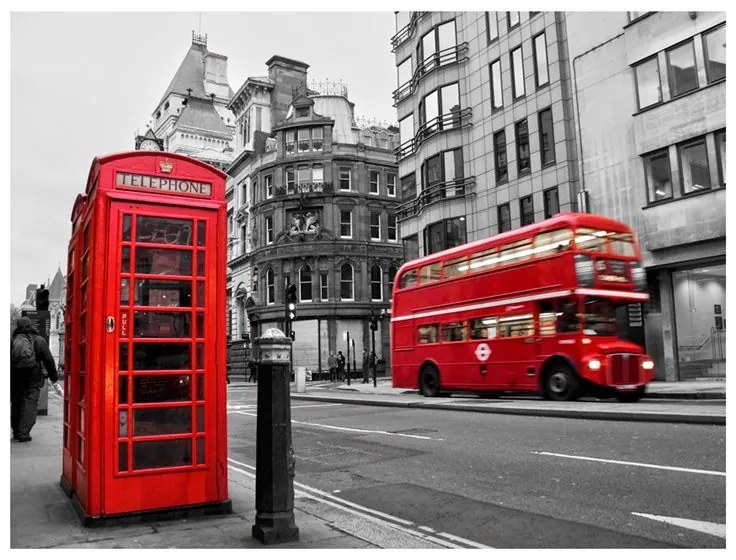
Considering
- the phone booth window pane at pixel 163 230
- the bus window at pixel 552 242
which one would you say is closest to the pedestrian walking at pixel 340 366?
the bus window at pixel 552 242

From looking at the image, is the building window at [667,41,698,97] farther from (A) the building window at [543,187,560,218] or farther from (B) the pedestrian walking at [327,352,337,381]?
(B) the pedestrian walking at [327,352,337,381]

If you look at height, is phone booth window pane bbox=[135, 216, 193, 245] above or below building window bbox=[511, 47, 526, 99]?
below

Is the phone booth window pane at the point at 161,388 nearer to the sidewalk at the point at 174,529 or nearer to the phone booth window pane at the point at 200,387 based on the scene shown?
the phone booth window pane at the point at 200,387

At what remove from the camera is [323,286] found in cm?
4294

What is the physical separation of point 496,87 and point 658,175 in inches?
362

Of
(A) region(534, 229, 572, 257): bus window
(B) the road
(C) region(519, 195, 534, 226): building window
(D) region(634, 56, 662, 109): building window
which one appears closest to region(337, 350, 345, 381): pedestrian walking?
(C) region(519, 195, 534, 226): building window

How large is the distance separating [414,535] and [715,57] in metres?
18.4

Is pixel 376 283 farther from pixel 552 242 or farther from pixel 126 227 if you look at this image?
pixel 126 227

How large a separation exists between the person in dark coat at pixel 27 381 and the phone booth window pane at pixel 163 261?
529 centimetres

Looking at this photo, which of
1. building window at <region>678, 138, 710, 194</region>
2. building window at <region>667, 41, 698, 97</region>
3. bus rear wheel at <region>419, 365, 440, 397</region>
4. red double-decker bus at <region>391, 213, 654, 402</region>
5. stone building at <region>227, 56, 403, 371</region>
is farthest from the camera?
stone building at <region>227, 56, 403, 371</region>

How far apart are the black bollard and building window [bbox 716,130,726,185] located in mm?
17134

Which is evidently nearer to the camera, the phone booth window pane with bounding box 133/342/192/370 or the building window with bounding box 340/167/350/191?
the phone booth window pane with bounding box 133/342/192/370

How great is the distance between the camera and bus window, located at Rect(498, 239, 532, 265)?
15220 millimetres

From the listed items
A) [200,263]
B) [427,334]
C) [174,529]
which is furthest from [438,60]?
[174,529]
